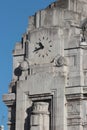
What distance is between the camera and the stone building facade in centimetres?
2898

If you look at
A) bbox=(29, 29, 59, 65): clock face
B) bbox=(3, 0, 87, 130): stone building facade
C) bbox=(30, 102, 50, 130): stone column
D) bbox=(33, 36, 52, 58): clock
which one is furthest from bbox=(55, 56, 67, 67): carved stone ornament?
bbox=(30, 102, 50, 130): stone column

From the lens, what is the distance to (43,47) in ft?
99.7

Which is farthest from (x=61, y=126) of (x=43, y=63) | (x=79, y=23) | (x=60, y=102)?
(x=79, y=23)

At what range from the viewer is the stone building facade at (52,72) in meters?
29.0

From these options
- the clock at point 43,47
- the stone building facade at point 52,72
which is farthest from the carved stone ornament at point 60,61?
the clock at point 43,47

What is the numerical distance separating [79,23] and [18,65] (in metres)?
3.84

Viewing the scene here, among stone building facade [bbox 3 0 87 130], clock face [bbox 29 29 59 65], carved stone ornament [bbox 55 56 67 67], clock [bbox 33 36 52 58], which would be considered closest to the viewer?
stone building facade [bbox 3 0 87 130]

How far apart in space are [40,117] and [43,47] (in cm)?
363

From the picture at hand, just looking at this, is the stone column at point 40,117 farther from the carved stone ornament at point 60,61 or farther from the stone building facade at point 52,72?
the carved stone ornament at point 60,61

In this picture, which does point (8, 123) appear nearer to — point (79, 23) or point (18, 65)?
point (18, 65)

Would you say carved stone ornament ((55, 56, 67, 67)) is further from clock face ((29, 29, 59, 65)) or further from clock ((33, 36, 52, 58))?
clock ((33, 36, 52, 58))

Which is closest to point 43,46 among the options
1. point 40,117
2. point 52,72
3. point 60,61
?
point 60,61

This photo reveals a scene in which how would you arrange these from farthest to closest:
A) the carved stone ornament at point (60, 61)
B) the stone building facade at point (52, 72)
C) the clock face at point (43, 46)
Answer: the clock face at point (43, 46) → the carved stone ornament at point (60, 61) → the stone building facade at point (52, 72)

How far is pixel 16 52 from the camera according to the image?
1241 inches
